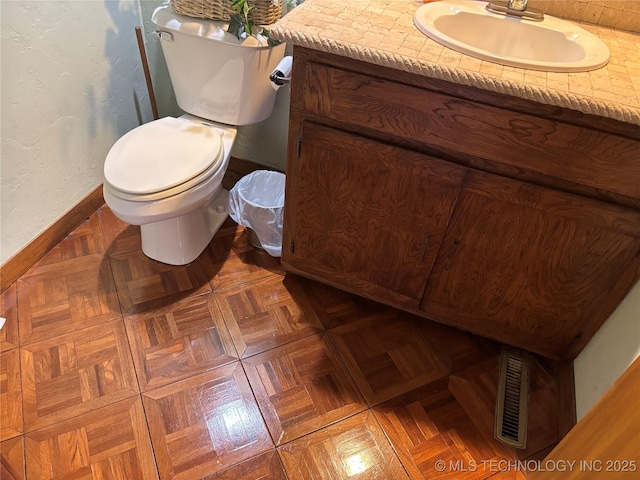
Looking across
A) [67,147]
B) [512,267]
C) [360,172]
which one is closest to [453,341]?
[512,267]

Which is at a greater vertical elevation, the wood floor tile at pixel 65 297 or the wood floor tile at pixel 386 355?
the wood floor tile at pixel 386 355

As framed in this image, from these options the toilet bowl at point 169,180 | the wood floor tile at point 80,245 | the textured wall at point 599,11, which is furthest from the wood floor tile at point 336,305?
the textured wall at point 599,11

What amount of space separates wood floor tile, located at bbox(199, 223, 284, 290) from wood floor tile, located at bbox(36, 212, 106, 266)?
386 millimetres

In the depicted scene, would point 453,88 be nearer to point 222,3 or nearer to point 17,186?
point 222,3

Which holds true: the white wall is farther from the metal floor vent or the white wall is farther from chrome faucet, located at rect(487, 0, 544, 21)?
chrome faucet, located at rect(487, 0, 544, 21)

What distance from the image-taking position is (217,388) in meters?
1.37

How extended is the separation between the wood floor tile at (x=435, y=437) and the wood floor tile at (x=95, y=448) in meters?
0.64

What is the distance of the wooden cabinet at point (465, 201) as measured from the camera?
3.47 ft

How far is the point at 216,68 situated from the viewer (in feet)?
5.04

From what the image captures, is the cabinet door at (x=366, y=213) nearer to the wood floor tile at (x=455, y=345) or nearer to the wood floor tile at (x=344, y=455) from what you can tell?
the wood floor tile at (x=455, y=345)

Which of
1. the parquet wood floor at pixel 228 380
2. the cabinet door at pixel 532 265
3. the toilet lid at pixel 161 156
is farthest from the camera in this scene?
the toilet lid at pixel 161 156

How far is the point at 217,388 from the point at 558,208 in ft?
3.33

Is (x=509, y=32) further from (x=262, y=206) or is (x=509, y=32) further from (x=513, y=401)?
(x=513, y=401)

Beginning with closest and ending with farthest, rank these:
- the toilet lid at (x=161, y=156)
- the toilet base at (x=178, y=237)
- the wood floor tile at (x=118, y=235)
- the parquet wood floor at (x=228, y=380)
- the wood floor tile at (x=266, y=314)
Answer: the parquet wood floor at (x=228, y=380), the toilet lid at (x=161, y=156), the wood floor tile at (x=266, y=314), the toilet base at (x=178, y=237), the wood floor tile at (x=118, y=235)
